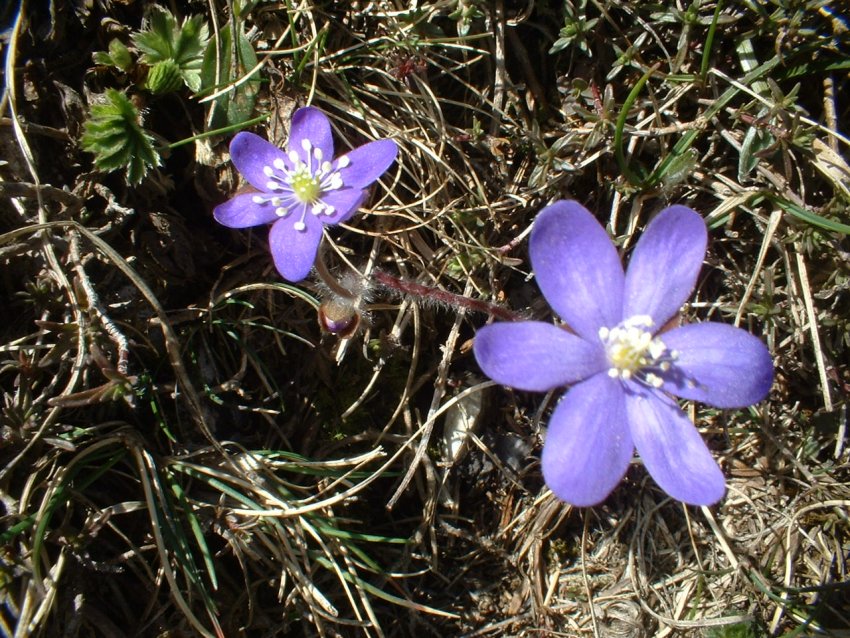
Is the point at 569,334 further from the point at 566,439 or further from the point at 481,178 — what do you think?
the point at 481,178

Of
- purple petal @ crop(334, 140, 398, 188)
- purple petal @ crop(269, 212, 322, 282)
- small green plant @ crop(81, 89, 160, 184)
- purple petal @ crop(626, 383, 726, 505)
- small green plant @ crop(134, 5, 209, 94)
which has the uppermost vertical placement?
small green plant @ crop(134, 5, 209, 94)

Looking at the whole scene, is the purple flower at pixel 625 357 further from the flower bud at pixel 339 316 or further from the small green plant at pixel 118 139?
the small green plant at pixel 118 139

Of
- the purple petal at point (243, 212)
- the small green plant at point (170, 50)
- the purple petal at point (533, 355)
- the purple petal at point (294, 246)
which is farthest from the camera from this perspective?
the small green plant at point (170, 50)

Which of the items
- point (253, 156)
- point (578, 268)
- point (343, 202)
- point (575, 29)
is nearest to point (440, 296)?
point (343, 202)

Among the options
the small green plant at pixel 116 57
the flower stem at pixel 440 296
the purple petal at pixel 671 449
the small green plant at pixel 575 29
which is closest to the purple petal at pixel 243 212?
the flower stem at pixel 440 296

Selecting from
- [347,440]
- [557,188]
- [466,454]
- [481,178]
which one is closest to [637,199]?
[557,188]

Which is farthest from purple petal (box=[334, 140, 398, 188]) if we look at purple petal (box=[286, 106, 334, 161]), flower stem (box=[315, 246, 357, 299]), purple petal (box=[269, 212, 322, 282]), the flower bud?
the flower bud

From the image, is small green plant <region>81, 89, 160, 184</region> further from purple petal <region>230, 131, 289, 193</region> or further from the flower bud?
the flower bud
